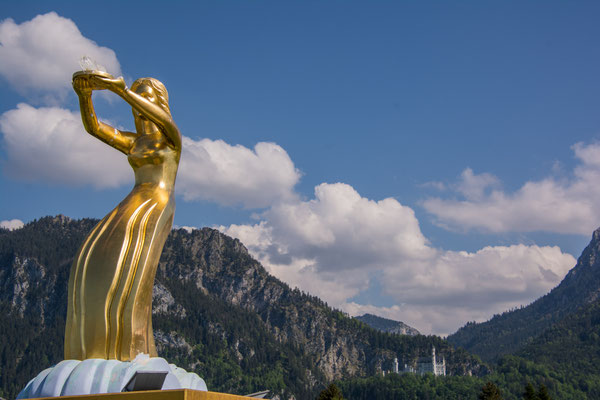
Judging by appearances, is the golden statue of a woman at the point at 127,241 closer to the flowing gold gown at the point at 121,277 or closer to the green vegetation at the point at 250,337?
the flowing gold gown at the point at 121,277

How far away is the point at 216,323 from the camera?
14325 centimetres

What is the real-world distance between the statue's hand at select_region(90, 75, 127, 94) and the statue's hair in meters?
Answer: 1.29

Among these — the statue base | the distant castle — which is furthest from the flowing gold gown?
the distant castle

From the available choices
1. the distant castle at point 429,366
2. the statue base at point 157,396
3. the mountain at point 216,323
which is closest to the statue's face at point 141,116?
the statue base at point 157,396

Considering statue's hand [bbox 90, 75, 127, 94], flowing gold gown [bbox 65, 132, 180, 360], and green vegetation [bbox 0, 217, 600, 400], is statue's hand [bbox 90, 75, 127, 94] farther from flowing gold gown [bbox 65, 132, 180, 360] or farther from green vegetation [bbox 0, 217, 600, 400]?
green vegetation [bbox 0, 217, 600, 400]

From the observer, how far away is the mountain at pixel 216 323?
12576 centimetres

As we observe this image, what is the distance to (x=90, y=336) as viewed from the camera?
11.7 m

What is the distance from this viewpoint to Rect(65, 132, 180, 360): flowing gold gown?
11.7 metres

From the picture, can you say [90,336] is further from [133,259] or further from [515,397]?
[515,397]

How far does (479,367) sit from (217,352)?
5558 centimetres

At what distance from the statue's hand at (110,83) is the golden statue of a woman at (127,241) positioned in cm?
2

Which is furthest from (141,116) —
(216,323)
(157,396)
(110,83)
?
(216,323)

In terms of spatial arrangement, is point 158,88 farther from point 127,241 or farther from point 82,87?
point 127,241

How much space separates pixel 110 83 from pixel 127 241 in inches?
123
